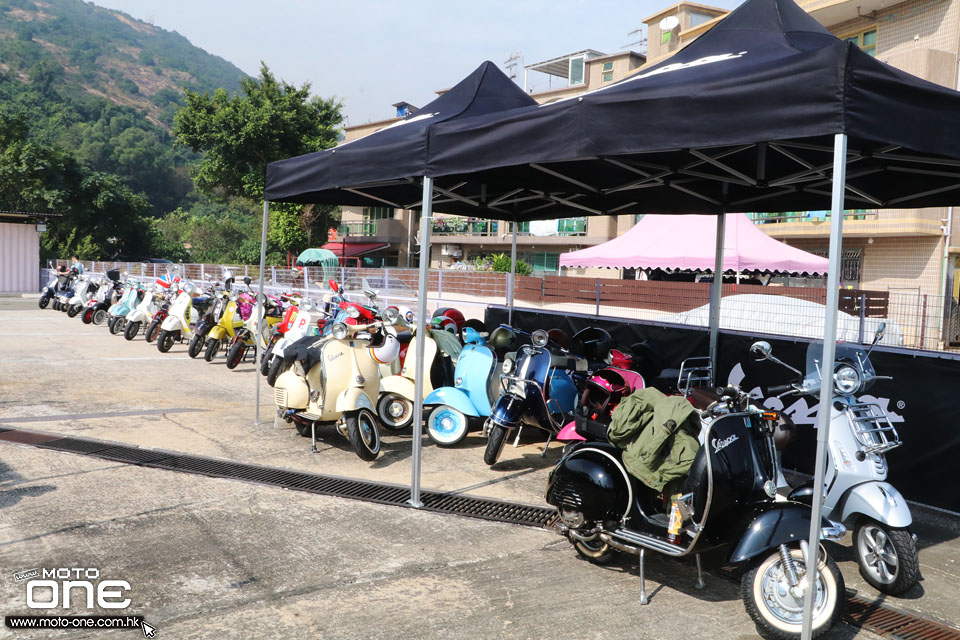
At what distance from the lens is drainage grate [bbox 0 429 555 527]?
4.74 metres

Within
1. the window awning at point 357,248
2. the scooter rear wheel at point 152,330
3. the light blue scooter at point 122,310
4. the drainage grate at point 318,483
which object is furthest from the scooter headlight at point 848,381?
the window awning at point 357,248

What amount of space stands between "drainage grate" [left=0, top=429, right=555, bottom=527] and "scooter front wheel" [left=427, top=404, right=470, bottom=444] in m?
1.20

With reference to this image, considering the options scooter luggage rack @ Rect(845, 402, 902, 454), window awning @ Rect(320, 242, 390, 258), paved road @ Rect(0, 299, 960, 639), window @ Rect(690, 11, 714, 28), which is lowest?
paved road @ Rect(0, 299, 960, 639)

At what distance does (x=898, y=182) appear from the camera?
553cm

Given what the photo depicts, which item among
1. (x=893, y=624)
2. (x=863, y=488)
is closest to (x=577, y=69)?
(x=863, y=488)

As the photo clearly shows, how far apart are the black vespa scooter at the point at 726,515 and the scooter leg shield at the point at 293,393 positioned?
2825 mm

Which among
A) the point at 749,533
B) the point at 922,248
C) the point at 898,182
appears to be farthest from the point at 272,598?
the point at 922,248

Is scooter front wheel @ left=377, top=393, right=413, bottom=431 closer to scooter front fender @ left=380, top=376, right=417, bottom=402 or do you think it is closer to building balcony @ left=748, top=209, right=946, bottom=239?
scooter front fender @ left=380, top=376, right=417, bottom=402

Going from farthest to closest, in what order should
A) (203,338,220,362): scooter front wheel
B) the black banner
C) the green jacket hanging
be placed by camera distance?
(203,338,220,362): scooter front wheel → the black banner → the green jacket hanging

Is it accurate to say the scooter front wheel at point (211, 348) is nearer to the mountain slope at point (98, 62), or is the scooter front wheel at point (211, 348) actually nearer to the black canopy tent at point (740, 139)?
the black canopy tent at point (740, 139)

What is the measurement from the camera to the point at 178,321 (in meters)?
11.4

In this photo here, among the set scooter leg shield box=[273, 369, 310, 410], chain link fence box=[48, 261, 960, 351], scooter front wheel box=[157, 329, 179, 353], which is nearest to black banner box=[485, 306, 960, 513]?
chain link fence box=[48, 261, 960, 351]

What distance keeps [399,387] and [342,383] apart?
64cm

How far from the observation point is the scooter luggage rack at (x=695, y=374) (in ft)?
17.6
